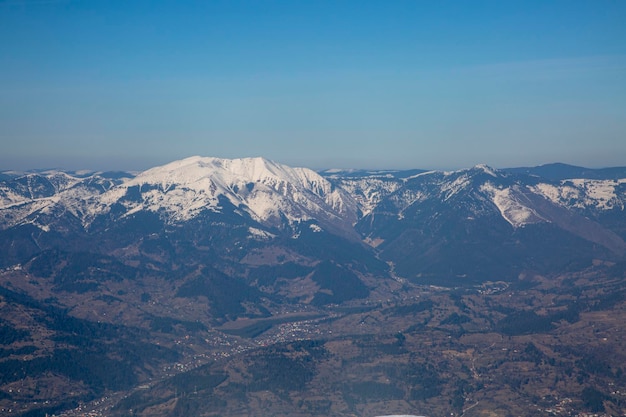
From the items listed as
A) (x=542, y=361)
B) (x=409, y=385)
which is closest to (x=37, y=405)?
(x=409, y=385)

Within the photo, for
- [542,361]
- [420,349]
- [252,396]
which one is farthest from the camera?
[420,349]

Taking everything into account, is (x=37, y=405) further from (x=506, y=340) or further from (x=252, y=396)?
(x=506, y=340)

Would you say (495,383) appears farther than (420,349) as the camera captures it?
No

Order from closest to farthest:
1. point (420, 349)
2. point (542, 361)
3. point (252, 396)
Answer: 1. point (252, 396)
2. point (542, 361)
3. point (420, 349)

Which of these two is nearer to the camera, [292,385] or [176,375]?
[292,385]

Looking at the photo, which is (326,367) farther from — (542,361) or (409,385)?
(542,361)

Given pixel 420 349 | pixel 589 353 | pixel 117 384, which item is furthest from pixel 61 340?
pixel 589 353

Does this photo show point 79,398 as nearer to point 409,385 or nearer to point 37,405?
point 37,405
